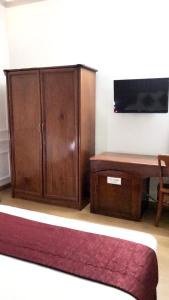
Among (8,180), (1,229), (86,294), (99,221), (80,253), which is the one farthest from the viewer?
(8,180)

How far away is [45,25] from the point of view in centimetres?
372

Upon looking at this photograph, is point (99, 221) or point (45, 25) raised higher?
point (45, 25)

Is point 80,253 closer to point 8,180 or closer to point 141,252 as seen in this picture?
point 141,252

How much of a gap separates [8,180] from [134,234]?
3.10 metres

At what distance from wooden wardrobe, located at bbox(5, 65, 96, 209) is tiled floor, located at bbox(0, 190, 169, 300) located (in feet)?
0.41

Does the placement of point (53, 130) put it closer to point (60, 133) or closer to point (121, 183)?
point (60, 133)

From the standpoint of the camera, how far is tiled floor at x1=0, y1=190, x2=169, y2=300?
2137 millimetres

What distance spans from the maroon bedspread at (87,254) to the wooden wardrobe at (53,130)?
1.72 m

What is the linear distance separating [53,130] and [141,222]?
5.25 feet

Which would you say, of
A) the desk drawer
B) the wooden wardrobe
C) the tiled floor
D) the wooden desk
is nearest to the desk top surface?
the wooden desk

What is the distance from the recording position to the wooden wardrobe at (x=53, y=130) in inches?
124

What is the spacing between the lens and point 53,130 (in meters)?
3.32

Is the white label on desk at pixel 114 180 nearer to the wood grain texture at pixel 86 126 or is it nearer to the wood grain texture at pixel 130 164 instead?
the wood grain texture at pixel 130 164

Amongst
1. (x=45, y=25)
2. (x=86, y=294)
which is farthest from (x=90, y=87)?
(x=86, y=294)
